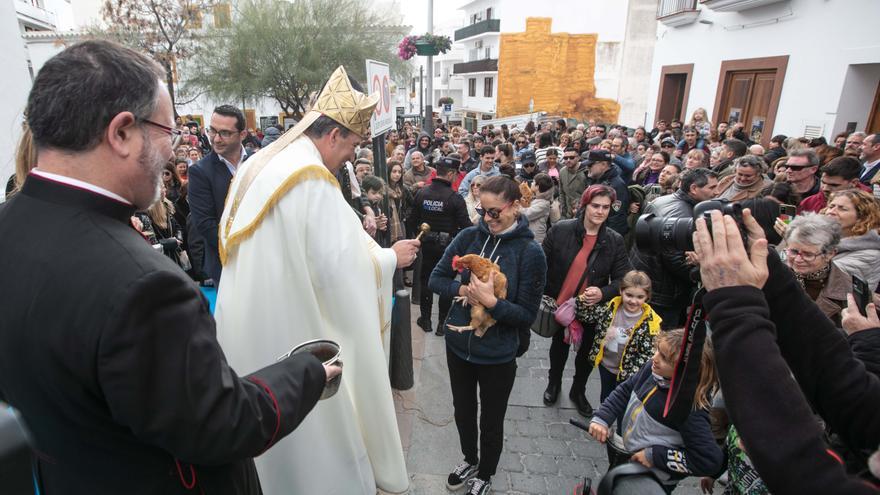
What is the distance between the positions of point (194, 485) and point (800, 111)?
11.8 m

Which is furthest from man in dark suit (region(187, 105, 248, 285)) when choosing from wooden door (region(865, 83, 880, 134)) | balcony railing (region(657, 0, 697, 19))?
balcony railing (region(657, 0, 697, 19))

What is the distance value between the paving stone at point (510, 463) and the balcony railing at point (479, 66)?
38630mm

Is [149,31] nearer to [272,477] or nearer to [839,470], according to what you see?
[272,477]

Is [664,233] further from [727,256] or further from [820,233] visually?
[820,233]

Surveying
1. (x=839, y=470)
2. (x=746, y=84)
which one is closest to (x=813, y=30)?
(x=746, y=84)

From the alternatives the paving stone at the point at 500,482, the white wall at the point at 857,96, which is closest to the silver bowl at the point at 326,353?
the paving stone at the point at 500,482

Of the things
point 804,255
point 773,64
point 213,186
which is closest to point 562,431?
point 804,255

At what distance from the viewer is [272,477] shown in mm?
2051

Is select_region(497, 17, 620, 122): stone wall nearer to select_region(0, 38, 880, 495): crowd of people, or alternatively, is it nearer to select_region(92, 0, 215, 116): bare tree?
select_region(92, 0, 215, 116): bare tree

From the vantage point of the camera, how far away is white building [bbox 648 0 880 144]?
27.2 feet

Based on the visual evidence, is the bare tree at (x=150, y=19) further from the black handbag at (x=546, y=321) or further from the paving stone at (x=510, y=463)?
the paving stone at (x=510, y=463)

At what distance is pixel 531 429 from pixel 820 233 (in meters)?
2.31

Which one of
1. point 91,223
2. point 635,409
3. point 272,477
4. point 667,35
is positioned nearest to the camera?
point 91,223

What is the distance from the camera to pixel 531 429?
359cm
